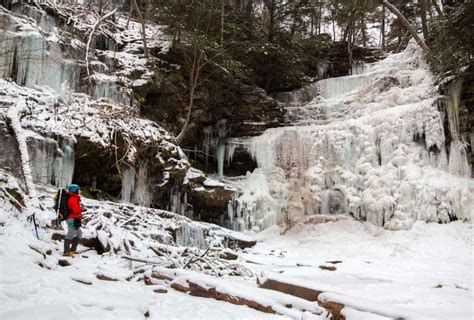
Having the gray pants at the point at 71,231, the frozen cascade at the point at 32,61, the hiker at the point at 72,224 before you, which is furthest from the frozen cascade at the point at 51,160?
the gray pants at the point at 71,231

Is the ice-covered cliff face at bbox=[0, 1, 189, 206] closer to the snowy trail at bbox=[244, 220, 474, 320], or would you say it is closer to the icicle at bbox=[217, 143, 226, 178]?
the icicle at bbox=[217, 143, 226, 178]

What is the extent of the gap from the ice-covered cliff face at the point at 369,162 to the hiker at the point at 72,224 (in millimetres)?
9009

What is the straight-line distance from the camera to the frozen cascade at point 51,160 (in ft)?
33.5

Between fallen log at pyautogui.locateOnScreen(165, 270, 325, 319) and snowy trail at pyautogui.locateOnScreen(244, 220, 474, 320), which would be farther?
snowy trail at pyautogui.locateOnScreen(244, 220, 474, 320)

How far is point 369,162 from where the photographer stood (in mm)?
14086

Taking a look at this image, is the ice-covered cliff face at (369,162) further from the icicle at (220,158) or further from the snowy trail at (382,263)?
the icicle at (220,158)

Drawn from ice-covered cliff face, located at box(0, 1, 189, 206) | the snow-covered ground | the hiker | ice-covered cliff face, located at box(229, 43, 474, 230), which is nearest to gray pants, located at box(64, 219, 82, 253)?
the hiker

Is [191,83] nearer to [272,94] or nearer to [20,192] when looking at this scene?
[272,94]

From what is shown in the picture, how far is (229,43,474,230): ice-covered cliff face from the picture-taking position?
12562 millimetres

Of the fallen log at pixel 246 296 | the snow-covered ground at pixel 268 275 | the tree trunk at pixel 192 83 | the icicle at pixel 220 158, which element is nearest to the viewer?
the snow-covered ground at pixel 268 275

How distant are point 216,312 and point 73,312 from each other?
5.31 feet

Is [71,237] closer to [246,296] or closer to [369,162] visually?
[246,296]

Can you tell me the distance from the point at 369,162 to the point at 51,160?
1065 centimetres

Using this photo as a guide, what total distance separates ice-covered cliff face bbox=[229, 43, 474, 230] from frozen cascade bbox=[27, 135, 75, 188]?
6477mm
